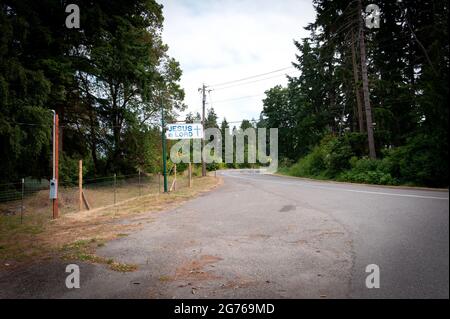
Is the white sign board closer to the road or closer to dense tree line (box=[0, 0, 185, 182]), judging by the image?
dense tree line (box=[0, 0, 185, 182])

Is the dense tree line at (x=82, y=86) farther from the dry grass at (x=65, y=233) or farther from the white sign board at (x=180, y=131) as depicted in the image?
the dry grass at (x=65, y=233)

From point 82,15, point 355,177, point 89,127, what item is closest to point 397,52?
point 355,177

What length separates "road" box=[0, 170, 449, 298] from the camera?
1310 mm

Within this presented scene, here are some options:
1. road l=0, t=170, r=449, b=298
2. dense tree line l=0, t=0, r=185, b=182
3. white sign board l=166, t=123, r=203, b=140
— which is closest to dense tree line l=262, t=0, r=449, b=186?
road l=0, t=170, r=449, b=298

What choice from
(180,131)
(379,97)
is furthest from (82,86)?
(379,97)

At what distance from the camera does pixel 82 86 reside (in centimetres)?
2100

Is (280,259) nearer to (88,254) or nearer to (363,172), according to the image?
(88,254)

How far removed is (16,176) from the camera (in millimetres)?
14344

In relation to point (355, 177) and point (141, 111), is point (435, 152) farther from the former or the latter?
point (141, 111)

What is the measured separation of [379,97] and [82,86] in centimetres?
2039

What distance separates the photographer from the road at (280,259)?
131 cm

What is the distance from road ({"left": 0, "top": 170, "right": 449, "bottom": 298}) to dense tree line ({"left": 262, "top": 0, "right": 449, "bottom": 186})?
330 millimetres
